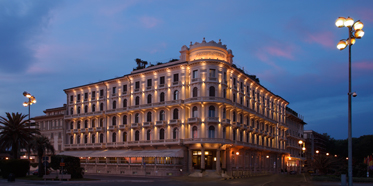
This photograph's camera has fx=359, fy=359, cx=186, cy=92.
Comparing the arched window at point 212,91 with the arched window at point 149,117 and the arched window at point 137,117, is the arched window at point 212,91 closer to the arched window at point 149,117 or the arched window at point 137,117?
the arched window at point 149,117

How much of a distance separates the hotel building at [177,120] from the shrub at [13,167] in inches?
759

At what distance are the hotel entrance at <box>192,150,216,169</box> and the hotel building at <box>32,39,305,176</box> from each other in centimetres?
17

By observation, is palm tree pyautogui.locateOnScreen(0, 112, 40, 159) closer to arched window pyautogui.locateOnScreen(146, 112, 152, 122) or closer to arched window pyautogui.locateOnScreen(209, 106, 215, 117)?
arched window pyautogui.locateOnScreen(146, 112, 152, 122)

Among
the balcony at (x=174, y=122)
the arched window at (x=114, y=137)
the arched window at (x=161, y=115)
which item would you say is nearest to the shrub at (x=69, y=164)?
the balcony at (x=174, y=122)

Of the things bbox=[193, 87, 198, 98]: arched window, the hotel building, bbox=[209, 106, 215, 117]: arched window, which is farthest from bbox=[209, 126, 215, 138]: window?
bbox=[193, 87, 198, 98]: arched window

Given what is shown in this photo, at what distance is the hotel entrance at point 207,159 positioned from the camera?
60.5 metres

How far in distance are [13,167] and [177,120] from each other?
25.9m

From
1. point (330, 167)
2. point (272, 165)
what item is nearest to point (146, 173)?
point (330, 167)

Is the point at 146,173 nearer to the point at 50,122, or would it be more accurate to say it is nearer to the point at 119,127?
the point at 119,127

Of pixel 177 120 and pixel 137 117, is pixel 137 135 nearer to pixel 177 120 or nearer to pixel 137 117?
pixel 137 117

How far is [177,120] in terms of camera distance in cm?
6091

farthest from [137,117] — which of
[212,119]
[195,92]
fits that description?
[212,119]

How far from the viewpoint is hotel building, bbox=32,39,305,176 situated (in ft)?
195

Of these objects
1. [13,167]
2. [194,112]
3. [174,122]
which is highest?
[194,112]
